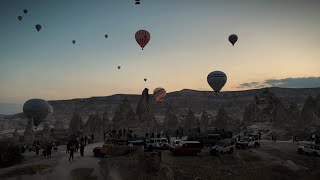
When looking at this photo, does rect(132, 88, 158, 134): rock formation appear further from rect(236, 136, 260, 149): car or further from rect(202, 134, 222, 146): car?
rect(236, 136, 260, 149): car

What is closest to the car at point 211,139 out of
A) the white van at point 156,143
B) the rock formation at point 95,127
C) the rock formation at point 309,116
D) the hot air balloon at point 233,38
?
the white van at point 156,143

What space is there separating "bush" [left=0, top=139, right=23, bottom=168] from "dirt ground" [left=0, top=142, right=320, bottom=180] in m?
1.94

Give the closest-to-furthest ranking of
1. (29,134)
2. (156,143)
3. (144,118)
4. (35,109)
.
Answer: (156,143), (144,118), (35,109), (29,134)

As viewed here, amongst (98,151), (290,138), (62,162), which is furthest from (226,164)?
(290,138)

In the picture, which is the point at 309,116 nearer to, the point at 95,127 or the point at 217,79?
the point at 217,79

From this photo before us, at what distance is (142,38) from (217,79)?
15790 millimetres

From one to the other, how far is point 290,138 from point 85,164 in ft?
154

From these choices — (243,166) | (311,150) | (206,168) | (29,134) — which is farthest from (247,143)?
(29,134)

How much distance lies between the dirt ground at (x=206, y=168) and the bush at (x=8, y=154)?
1.94 meters

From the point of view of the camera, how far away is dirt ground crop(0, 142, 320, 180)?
2638 cm

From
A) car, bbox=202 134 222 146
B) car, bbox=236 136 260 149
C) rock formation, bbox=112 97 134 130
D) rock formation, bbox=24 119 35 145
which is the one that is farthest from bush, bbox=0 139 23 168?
rock formation, bbox=24 119 35 145

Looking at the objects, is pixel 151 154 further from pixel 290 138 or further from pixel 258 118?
pixel 258 118

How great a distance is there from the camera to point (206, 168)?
29094 millimetres

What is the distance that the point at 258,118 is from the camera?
85.8m
